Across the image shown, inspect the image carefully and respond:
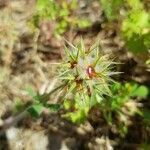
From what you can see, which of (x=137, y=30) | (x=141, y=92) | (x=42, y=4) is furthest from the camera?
(x=42, y=4)

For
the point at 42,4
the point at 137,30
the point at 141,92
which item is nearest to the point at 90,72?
the point at 137,30

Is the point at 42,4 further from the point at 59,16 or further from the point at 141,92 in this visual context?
the point at 141,92

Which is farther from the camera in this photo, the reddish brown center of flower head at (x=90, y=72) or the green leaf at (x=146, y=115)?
the green leaf at (x=146, y=115)

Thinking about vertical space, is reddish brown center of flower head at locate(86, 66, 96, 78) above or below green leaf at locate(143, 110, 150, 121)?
above

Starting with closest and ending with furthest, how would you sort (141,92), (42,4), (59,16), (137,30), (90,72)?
1. (90,72)
2. (137,30)
3. (141,92)
4. (42,4)
5. (59,16)

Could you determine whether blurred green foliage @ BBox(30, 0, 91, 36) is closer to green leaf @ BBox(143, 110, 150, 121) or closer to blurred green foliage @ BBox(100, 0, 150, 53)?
blurred green foliage @ BBox(100, 0, 150, 53)

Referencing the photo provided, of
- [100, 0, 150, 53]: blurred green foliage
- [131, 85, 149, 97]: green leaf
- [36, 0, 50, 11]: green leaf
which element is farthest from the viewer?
[36, 0, 50, 11]: green leaf

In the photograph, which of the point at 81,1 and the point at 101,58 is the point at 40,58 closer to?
the point at 81,1

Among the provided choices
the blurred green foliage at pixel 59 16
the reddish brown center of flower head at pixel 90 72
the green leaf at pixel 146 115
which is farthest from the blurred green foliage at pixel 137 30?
the reddish brown center of flower head at pixel 90 72

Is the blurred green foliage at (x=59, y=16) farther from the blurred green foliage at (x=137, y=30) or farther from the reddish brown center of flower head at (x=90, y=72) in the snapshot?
the reddish brown center of flower head at (x=90, y=72)

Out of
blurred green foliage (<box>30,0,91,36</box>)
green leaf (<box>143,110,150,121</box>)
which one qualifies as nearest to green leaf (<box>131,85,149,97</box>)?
green leaf (<box>143,110,150,121</box>)
